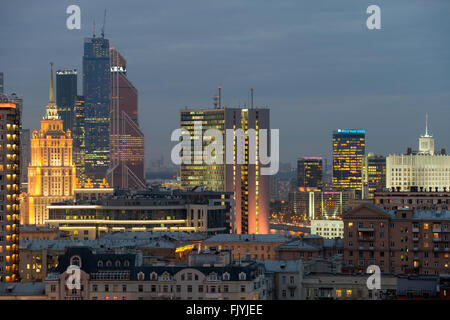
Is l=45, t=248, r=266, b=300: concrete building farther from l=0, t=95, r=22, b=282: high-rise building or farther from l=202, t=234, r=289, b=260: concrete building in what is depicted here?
l=202, t=234, r=289, b=260: concrete building

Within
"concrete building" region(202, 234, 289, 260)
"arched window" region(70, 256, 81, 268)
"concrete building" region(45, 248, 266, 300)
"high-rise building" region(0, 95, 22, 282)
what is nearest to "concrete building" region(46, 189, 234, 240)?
"concrete building" region(202, 234, 289, 260)

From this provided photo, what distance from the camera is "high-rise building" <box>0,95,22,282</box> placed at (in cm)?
9619

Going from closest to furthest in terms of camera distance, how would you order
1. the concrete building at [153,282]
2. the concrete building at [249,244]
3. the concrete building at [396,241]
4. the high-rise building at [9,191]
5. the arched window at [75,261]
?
the concrete building at [153,282]
the arched window at [75,261]
the high-rise building at [9,191]
the concrete building at [396,241]
the concrete building at [249,244]

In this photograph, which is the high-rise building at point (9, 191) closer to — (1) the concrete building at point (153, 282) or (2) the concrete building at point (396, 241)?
(1) the concrete building at point (153, 282)

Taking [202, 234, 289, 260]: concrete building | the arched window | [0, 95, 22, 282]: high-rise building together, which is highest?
[0, 95, 22, 282]: high-rise building

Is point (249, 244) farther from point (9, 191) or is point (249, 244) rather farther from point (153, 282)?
point (153, 282)

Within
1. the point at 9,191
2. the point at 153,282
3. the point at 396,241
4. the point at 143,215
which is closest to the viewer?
the point at 153,282

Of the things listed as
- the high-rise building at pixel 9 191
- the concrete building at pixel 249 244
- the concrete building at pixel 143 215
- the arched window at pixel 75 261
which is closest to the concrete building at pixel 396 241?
the concrete building at pixel 249 244

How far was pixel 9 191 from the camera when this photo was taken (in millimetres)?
96938

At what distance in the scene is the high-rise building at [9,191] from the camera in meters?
96.2

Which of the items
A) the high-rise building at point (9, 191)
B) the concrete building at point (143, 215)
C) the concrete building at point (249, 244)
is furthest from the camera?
the concrete building at point (143, 215)

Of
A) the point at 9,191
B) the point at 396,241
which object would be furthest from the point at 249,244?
the point at 9,191
